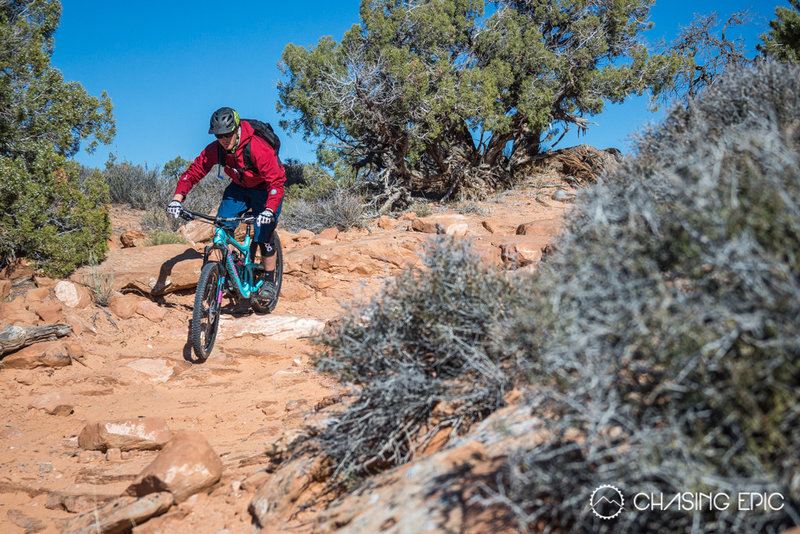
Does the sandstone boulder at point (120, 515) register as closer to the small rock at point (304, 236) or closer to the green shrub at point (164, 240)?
the green shrub at point (164, 240)

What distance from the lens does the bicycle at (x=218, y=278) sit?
209 inches

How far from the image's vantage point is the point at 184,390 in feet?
16.8

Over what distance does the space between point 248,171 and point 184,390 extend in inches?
91.5

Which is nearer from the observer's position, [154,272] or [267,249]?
[267,249]

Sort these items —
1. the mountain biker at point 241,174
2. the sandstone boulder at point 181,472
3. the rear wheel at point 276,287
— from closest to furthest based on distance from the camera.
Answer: the sandstone boulder at point 181,472 → the mountain biker at point 241,174 → the rear wheel at point 276,287

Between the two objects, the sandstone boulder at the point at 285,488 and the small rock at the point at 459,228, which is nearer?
the sandstone boulder at the point at 285,488

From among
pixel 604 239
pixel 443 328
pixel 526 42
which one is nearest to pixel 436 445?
pixel 443 328

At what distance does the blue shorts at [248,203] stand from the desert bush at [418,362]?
10.7 feet

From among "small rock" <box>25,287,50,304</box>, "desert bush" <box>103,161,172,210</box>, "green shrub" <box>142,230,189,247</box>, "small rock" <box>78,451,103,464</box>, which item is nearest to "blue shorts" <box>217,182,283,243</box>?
"small rock" <box>25,287,50,304</box>

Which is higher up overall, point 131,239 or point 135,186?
point 135,186

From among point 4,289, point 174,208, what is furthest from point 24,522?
point 4,289

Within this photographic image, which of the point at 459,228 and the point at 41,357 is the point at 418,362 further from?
the point at 459,228

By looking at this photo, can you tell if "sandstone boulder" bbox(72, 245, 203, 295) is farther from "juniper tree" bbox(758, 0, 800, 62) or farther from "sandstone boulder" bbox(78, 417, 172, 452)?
"juniper tree" bbox(758, 0, 800, 62)

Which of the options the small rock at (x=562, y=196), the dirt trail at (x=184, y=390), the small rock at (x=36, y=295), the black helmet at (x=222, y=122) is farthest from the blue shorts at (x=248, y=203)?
the small rock at (x=562, y=196)
